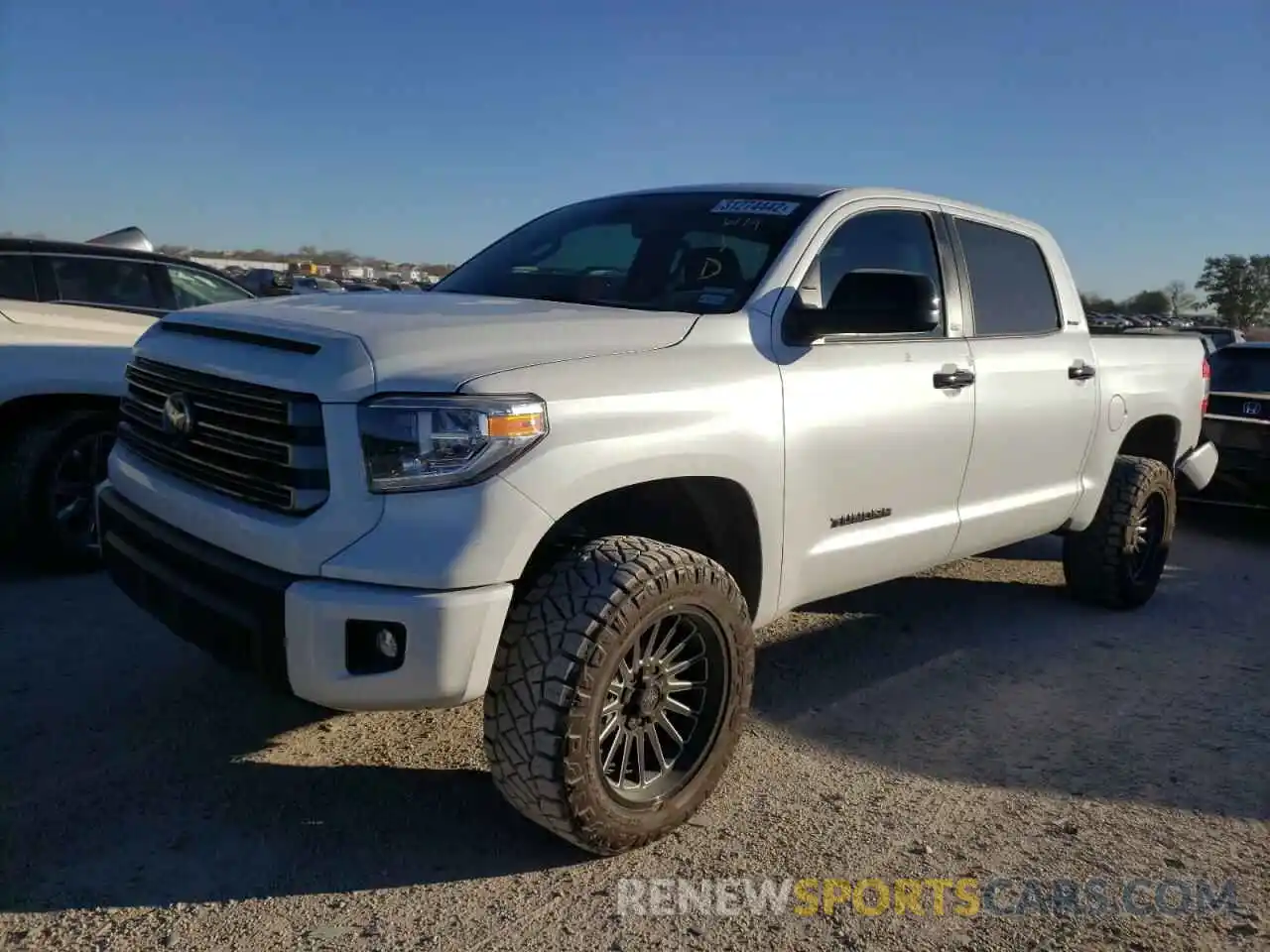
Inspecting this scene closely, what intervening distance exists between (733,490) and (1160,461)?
11.9 feet

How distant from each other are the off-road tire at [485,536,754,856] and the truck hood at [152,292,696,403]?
558mm

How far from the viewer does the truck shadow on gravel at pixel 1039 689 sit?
3.53 metres

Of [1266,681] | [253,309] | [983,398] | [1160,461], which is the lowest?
[1266,681]

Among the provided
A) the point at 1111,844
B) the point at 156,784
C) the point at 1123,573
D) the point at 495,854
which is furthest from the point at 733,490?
the point at 1123,573

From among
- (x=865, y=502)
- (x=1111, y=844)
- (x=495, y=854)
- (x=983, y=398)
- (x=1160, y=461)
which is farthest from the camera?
(x=1160, y=461)

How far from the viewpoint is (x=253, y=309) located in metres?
3.11

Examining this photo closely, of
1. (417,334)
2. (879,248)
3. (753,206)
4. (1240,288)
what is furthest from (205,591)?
(1240,288)

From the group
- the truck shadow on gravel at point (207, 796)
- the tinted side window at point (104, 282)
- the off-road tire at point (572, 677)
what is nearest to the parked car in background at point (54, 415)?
the tinted side window at point (104, 282)

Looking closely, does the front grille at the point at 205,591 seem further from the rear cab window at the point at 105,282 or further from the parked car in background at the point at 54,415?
the rear cab window at the point at 105,282

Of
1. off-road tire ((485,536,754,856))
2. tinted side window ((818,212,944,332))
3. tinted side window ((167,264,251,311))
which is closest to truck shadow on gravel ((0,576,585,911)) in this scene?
off-road tire ((485,536,754,856))

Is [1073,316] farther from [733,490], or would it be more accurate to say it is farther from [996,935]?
[996,935]

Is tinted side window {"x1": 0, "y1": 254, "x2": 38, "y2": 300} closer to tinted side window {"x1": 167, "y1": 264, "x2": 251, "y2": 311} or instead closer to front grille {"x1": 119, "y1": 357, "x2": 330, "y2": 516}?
tinted side window {"x1": 167, "y1": 264, "x2": 251, "y2": 311}

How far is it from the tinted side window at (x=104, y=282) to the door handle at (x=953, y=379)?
15.5 feet

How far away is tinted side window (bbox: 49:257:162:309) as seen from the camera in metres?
5.94
